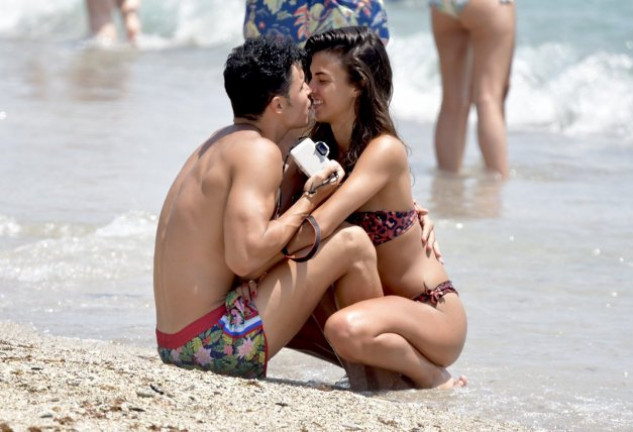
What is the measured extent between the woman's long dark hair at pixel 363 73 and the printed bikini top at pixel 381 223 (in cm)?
16

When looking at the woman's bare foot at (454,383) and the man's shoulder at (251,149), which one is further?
the woman's bare foot at (454,383)

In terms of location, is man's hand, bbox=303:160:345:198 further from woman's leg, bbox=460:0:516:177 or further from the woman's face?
woman's leg, bbox=460:0:516:177

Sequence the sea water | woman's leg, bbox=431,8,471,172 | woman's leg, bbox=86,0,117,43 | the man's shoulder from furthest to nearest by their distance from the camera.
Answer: woman's leg, bbox=86,0,117,43
woman's leg, bbox=431,8,471,172
the sea water
the man's shoulder

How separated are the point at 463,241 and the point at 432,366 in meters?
2.03

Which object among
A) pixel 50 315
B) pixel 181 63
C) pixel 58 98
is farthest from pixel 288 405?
pixel 181 63

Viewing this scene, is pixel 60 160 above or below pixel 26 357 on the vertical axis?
below

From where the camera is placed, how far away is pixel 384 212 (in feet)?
13.7

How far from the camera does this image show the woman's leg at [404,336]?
3984 millimetres

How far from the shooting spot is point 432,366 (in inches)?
165

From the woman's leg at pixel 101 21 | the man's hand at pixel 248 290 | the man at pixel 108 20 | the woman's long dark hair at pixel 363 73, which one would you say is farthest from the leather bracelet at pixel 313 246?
the woman's leg at pixel 101 21

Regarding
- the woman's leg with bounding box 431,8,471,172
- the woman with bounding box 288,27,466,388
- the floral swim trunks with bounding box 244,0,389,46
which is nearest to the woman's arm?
the woman with bounding box 288,27,466,388

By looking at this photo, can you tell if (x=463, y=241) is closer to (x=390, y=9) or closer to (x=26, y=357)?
(x=26, y=357)

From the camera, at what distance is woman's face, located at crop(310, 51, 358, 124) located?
417cm

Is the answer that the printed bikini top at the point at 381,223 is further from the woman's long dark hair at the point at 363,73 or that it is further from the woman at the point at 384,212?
the woman's long dark hair at the point at 363,73
